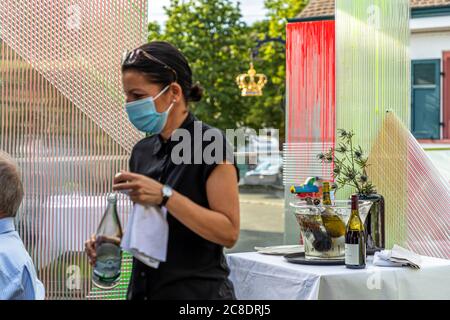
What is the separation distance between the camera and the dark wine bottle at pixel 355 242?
3.25 meters

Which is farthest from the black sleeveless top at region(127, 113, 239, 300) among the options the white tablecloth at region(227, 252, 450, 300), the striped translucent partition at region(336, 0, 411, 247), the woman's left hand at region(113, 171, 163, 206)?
the striped translucent partition at region(336, 0, 411, 247)

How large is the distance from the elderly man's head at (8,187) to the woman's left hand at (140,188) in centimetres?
61

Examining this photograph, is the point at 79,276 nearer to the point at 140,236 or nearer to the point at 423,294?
the point at 423,294

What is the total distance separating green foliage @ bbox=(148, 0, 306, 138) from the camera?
83.3ft

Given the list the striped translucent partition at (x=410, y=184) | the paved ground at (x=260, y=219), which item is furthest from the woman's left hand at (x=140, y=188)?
the paved ground at (x=260, y=219)

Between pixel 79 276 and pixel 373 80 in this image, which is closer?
pixel 79 276

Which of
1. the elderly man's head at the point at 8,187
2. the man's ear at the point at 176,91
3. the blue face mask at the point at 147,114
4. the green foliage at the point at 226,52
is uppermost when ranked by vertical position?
the green foliage at the point at 226,52

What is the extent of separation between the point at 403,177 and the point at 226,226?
151 inches

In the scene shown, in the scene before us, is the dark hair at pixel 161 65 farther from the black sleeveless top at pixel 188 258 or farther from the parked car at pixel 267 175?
the parked car at pixel 267 175

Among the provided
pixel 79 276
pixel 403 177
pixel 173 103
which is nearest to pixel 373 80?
pixel 403 177

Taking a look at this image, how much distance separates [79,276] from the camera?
474cm

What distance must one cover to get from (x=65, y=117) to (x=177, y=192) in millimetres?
2852

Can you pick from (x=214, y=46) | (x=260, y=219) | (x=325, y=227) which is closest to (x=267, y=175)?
(x=214, y=46)

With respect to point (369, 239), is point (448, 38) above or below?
above
